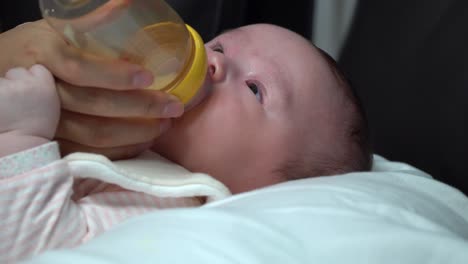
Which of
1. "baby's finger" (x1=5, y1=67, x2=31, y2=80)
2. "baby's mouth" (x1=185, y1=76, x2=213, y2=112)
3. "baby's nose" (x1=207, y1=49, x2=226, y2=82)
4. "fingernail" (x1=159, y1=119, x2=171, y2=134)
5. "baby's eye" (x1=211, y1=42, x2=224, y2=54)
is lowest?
"fingernail" (x1=159, y1=119, x2=171, y2=134)

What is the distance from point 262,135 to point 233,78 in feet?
0.34

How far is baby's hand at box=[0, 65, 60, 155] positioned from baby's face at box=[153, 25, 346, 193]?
222 millimetres

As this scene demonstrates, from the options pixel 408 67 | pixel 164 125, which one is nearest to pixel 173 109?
pixel 164 125

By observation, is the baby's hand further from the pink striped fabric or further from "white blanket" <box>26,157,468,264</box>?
"white blanket" <box>26,157,468,264</box>

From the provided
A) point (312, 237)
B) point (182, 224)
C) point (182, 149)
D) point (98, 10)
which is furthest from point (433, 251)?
point (98, 10)

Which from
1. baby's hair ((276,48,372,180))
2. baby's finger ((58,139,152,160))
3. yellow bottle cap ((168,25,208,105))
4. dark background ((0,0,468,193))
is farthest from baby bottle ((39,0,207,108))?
dark background ((0,0,468,193))

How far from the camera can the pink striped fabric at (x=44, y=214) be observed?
0.84 metres

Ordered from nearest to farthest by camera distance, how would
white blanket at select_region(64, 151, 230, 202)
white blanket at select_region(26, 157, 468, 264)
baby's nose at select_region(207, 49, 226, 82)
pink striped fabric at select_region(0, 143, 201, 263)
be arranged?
1. white blanket at select_region(26, 157, 468, 264)
2. pink striped fabric at select_region(0, 143, 201, 263)
3. white blanket at select_region(64, 151, 230, 202)
4. baby's nose at select_region(207, 49, 226, 82)

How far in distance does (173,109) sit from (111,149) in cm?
13

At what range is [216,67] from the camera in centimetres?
106

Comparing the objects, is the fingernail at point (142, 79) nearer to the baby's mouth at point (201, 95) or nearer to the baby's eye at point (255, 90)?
the baby's mouth at point (201, 95)

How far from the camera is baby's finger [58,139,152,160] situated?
3.18 feet

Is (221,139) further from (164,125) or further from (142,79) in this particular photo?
(142,79)

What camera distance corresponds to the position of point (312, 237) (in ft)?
2.55
